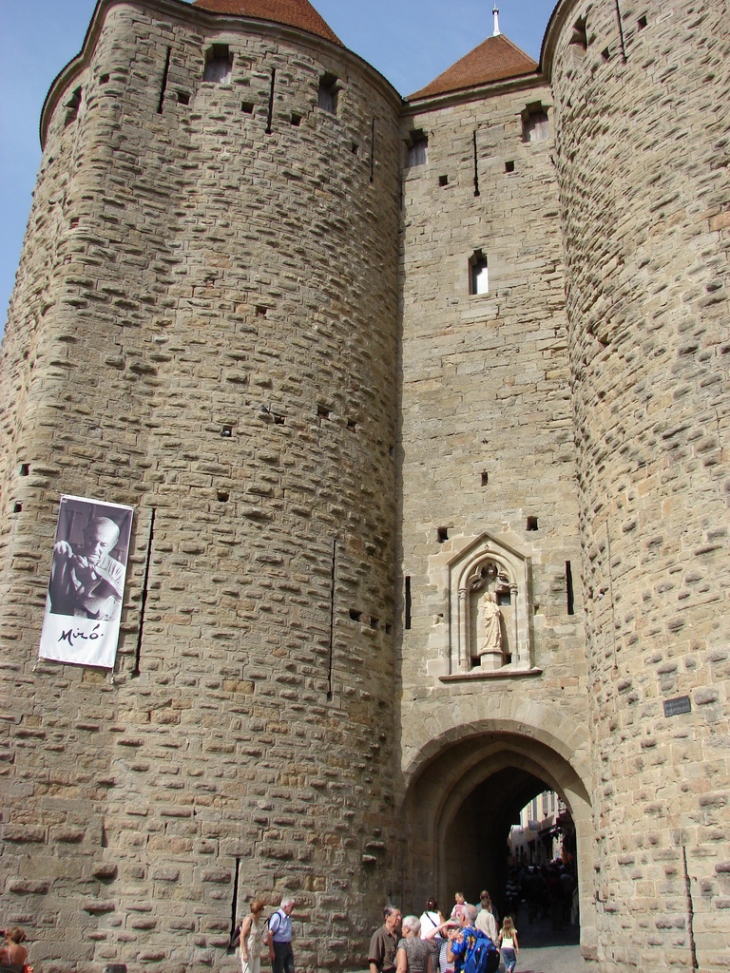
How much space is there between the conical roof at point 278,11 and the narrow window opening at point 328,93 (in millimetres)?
465

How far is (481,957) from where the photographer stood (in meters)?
7.28

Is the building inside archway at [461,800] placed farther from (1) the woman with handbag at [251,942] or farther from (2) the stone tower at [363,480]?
(1) the woman with handbag at [251,942]

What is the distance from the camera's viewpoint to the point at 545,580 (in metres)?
10.4

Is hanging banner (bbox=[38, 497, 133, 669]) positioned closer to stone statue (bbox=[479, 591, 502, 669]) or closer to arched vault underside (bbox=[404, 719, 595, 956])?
arched vault underside (bbox=[404, 719, 595, 956])

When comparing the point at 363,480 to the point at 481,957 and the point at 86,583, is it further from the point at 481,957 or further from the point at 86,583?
the point at 481,957

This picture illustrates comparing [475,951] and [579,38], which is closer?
[475,951]

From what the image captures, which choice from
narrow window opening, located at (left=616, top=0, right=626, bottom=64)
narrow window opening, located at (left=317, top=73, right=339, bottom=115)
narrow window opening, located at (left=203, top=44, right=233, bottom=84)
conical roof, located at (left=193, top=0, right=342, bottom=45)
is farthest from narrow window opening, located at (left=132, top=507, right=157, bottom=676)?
narrow window opening, located at (left=616, top=0, right=626, bottom=64)

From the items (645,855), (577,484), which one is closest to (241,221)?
(577,484)

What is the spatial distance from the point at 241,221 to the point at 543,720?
6083 millimetres

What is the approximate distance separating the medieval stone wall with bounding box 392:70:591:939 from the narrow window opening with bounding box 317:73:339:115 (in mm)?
1309

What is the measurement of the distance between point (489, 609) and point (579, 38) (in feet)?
21.4

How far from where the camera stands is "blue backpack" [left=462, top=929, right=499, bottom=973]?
7.26m

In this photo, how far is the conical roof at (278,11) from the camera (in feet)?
41.7

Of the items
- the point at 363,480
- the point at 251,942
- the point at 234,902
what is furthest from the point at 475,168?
the point at 251,942
